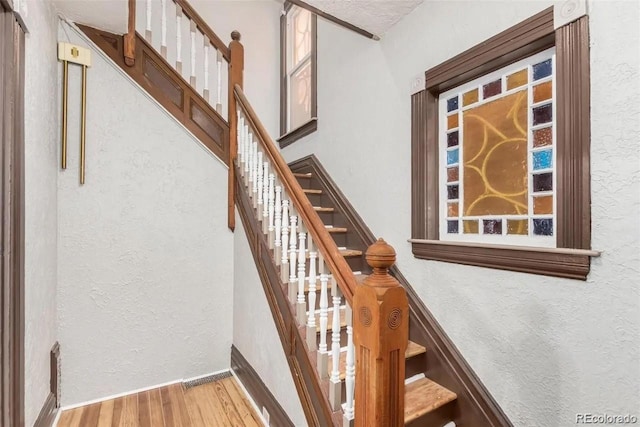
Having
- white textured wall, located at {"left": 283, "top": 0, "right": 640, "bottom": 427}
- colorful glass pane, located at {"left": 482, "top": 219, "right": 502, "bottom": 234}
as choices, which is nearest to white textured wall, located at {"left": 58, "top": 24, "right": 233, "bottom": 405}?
white textured wall, located at {"left": 283, "top": 0, "right": 640, "bottom": 427}

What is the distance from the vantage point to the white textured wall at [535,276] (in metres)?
1.14

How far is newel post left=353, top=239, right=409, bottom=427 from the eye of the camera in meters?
1.03

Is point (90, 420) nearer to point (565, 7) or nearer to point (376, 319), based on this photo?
point (376, 319)

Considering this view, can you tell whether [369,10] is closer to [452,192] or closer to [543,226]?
[452,192]

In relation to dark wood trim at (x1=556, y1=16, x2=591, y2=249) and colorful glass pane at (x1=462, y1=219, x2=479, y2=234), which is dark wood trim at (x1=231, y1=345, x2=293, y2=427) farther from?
dark wood trim at (x1=556, y1=16, x2=591, y2=249)

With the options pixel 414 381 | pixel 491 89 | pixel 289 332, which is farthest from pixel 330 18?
pixel 414 381

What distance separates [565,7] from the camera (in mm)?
1290

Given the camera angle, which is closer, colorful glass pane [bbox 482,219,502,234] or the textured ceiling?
colorful glass pane [bbox 482,219,502,234]

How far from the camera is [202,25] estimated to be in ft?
8.69

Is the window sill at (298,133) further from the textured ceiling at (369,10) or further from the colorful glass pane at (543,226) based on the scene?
the colorful glass pane at (543,226)

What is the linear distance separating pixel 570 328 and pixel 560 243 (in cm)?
34

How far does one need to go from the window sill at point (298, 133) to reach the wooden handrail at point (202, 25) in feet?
3.06

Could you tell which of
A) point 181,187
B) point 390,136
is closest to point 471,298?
point 390,136

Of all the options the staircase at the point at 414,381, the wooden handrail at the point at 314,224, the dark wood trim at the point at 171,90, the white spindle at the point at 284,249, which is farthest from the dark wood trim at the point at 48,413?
the dark wood trim at the point at 171,90
